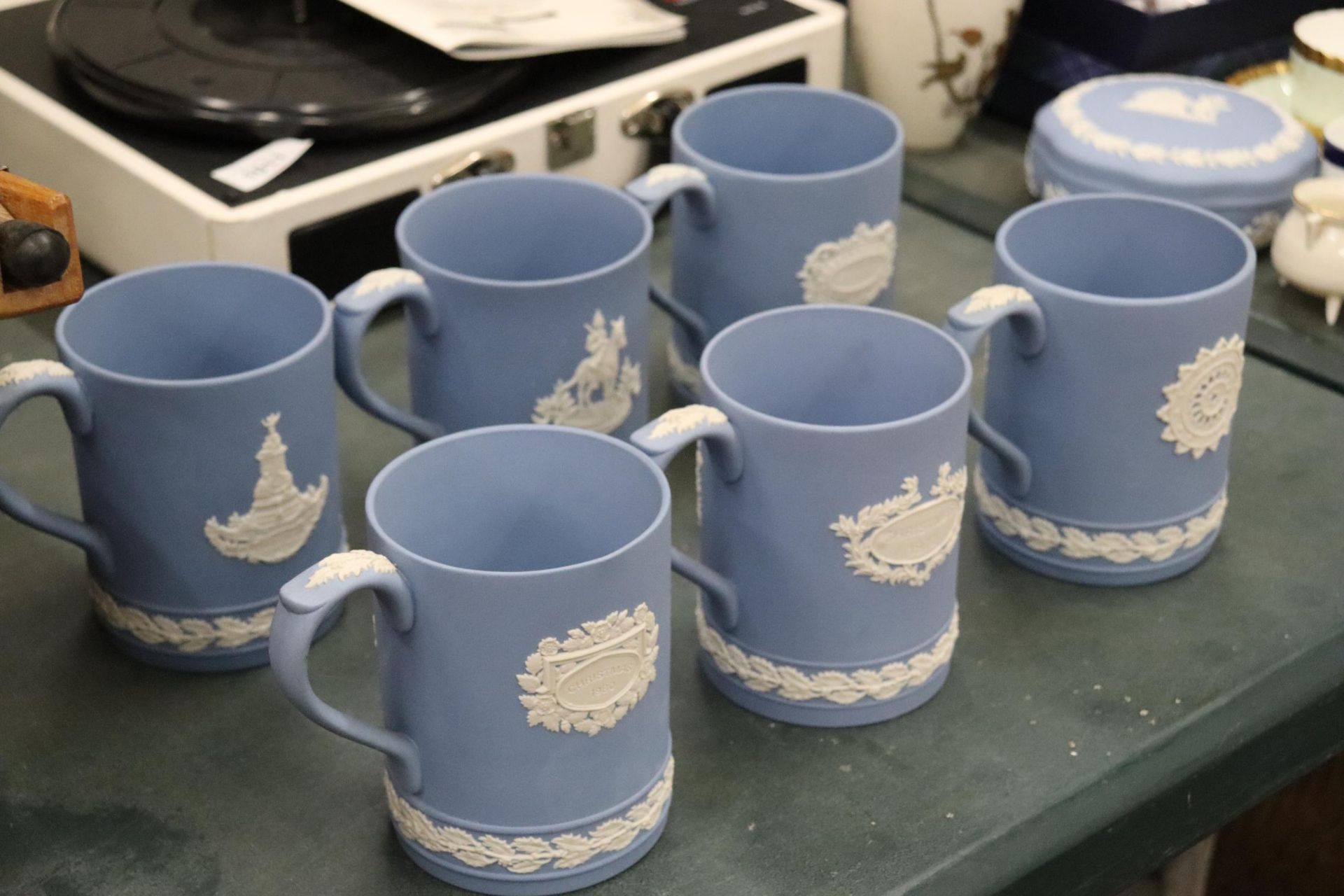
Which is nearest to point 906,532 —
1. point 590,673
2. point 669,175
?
point 590,673

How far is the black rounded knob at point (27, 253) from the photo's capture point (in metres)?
0.53

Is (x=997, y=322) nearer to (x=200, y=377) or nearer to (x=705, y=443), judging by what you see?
(x=705, y=443)

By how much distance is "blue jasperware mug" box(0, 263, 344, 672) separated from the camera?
64cm

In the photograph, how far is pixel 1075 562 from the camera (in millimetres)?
741

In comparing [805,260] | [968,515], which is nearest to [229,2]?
[805,260]

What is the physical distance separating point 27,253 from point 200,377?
20 centimetres

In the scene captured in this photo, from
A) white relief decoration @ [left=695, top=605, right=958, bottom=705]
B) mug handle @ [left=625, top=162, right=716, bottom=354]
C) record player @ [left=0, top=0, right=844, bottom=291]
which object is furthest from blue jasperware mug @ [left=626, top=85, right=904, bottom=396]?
white relief decoration @ [left=695, top=605, right=958, bottom=705]

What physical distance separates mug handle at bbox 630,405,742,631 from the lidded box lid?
16.0 inches

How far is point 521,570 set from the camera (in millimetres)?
625

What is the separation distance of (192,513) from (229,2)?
455 millimetres

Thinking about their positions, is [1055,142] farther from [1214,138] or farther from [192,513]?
[192,513]

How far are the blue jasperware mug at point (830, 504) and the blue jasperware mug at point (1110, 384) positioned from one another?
1.7 inches

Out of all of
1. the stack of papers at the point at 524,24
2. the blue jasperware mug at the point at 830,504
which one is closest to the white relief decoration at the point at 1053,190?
the stack of papers at the point at 524,24

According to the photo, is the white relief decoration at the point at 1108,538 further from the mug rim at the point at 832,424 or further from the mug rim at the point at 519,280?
the mug rim at the point at 519,280
